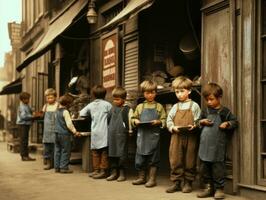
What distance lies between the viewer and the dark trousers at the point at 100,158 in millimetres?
9039

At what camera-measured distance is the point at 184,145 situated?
7.34 m

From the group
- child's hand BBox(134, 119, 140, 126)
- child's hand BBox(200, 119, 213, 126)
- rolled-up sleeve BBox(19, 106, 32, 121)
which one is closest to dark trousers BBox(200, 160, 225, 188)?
child's hand BBox(200, 119, 213, 126)

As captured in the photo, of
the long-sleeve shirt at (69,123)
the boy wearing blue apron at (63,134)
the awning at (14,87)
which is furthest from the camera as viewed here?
the awning at (14,87)

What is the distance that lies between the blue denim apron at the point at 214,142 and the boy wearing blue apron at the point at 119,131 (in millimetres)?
2067

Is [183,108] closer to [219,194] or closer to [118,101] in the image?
[219,194]

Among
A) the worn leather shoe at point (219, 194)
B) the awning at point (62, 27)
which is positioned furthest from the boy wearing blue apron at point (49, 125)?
the worn leather shoe at point (219, 194)

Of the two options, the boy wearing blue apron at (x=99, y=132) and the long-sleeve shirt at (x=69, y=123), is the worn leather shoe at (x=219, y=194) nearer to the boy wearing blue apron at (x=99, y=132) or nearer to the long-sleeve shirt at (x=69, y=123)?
the boy wearing blue apron at (x=99, y=132)

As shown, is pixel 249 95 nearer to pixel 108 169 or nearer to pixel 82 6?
pixel 108 169

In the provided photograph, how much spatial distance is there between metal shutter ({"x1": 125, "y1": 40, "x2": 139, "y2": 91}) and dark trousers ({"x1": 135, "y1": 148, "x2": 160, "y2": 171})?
2569mm

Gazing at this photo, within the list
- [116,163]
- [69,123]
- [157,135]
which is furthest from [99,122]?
[157,135]

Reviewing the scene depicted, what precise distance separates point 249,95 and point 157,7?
4.70 meters

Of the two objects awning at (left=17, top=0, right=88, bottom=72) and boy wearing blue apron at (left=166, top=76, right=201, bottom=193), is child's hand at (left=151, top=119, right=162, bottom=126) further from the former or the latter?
awning at (left=17, top=0, right=88, bottom=72)

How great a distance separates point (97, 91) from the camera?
9.34 metres

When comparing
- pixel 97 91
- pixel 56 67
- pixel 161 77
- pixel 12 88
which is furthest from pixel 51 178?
pixel 12 88
